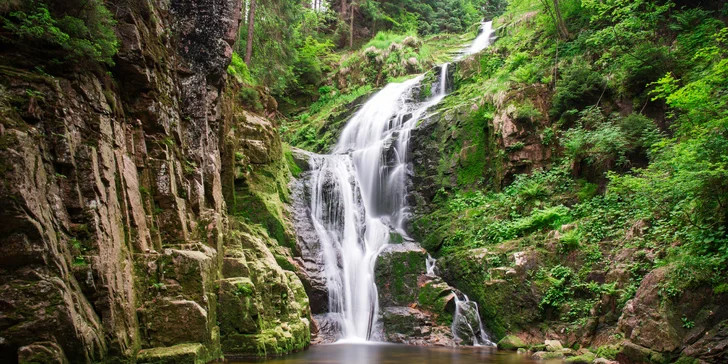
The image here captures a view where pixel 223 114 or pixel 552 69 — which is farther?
pixel 552 69

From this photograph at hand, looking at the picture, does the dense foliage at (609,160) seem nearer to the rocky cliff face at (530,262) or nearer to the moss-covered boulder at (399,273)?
the rocky cliff face at (530,262)

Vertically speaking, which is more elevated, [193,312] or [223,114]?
[223,114]

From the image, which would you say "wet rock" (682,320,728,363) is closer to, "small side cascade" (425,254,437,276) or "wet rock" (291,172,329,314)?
"small side cascade" (425,254,437,276)

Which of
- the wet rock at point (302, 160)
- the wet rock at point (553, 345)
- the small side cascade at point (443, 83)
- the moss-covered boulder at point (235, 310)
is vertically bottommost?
the wet rock at point (553, 345)

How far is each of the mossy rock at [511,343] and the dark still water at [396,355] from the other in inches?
10.6

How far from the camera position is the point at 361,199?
19.0 meters

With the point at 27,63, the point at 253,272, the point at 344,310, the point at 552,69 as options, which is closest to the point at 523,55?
the point at 552,69

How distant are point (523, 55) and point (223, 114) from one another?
12.8m

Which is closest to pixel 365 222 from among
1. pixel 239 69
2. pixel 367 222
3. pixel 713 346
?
pixel 367 222

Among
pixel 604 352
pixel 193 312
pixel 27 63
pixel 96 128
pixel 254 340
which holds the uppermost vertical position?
pixel 27 63

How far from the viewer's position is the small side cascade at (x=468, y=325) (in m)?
13.7

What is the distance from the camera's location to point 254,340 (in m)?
9.98

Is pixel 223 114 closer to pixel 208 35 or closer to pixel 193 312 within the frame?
pixel 208 35

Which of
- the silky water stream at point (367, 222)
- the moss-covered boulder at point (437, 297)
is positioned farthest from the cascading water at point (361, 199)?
the moss-covered boulder at point (437, 297)
